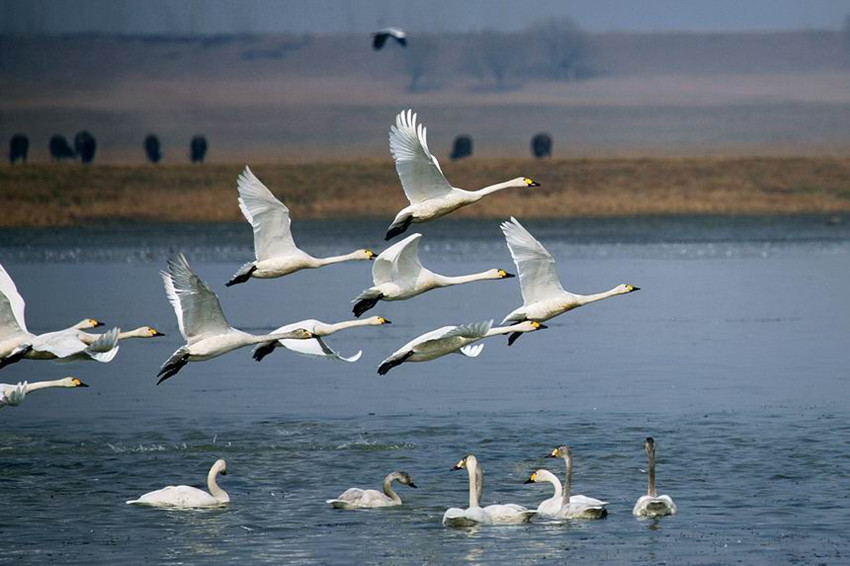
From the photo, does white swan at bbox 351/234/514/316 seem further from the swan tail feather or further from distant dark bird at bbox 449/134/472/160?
distant dark bird at bbox 449/134/472/160

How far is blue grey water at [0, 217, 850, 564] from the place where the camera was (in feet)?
50.3

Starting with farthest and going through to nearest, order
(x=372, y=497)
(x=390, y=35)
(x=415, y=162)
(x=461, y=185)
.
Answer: (x=461, y=185) < (x=390, y=35) < (x=415, y=162) < (x=372, y=497)

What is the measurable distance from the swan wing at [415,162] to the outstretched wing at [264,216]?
127 cm

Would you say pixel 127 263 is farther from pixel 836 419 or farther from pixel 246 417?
pixel 836 419

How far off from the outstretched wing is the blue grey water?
2098 millimetres

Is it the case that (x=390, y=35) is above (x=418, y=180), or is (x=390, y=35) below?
above

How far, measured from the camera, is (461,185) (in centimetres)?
6138

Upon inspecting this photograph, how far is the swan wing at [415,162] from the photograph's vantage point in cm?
1730

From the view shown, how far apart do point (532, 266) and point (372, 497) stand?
285cm

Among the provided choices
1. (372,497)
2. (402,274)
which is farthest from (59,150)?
(372,497)

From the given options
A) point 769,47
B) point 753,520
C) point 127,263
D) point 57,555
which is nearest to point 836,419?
point 753,520

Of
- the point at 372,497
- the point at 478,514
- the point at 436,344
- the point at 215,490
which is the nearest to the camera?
the point at 478,514

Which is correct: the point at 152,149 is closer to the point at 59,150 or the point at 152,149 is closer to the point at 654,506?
the point at 59,150

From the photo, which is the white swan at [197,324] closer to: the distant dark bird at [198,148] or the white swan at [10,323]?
the white swan at [10,323]
